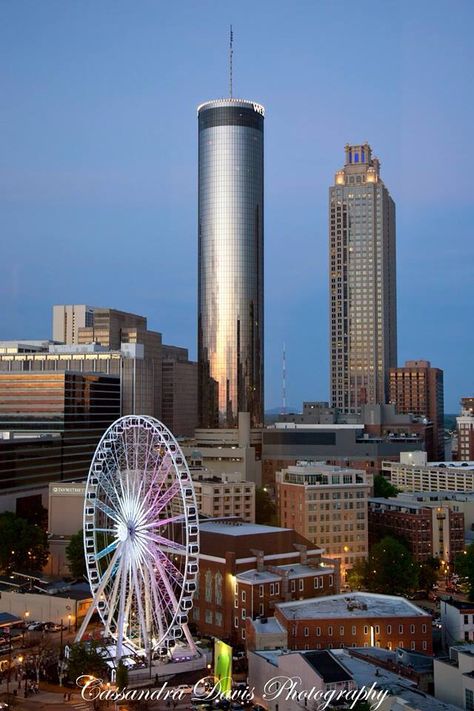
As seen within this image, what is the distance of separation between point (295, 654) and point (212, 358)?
43044 millimetres

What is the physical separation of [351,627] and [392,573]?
19.6ft

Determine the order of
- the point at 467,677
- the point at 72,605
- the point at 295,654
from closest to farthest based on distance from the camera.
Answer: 1. the point at 467,677
2. the point at 295,654
3. the point at 72,605

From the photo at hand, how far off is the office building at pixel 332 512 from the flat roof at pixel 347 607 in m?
7.07

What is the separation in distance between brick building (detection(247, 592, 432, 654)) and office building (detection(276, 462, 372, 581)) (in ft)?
26.4

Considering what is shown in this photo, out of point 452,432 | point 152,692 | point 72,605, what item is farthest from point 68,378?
point 452,432

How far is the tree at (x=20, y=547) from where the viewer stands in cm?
2673

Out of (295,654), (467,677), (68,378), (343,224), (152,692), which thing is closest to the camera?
(467,677)

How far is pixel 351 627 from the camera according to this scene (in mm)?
17609

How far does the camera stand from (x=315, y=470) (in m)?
28.1

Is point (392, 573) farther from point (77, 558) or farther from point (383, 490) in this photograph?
point (383, 490)

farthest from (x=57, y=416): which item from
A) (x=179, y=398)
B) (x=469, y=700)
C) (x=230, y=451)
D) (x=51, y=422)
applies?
(x=469, y=700)

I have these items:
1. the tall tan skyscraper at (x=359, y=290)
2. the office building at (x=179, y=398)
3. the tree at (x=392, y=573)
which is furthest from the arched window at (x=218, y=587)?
the office building at (x=179, y=398)

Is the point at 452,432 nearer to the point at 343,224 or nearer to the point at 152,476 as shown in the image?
the point at 343,224

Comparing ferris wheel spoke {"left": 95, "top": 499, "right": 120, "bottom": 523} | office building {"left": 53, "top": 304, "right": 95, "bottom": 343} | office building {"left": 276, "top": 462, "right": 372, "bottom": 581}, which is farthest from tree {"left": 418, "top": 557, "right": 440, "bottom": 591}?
office building {"left": 53, "top": 304, "right": 95, "bottom": 343}
